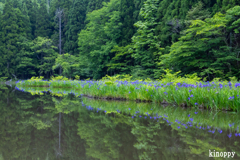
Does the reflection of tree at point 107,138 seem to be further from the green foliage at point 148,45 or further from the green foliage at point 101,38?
the green foliage at point 101,38

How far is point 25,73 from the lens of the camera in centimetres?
2755

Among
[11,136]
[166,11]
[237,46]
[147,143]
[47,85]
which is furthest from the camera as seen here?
[47,85]

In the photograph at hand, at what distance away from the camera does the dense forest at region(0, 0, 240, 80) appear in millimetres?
9242

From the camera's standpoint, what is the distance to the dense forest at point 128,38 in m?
9.24

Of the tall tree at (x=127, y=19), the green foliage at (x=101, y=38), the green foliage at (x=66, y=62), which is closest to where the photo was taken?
the tall tree at (x=127, y=19)

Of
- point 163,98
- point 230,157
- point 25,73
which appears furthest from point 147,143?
point 25,73

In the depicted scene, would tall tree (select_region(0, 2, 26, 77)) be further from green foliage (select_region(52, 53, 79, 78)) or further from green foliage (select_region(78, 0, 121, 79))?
green foliage (select_region(78, 0, 121, 79))

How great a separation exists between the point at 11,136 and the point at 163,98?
391cm

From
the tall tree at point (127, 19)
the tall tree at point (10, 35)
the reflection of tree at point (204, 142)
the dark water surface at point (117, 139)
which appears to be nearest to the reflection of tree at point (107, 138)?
the dark water surface at point (117, 139)

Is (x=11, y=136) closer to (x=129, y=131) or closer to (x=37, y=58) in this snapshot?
(x=129, y=131)

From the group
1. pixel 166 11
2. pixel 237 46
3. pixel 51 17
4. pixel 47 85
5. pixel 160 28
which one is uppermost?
pixel 51 17

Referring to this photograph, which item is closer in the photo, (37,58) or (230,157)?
(230,157)

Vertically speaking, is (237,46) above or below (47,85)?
above

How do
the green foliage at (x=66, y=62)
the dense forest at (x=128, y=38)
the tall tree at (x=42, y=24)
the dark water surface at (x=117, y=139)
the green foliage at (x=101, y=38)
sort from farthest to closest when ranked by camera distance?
the tall tree at (x=42, y=24), the green foliage at (x=66, y=62), the green foliage at (x=101, y=38), the dense forest at (x=128, y=38), the dark water surface at (x=117, y=139)
